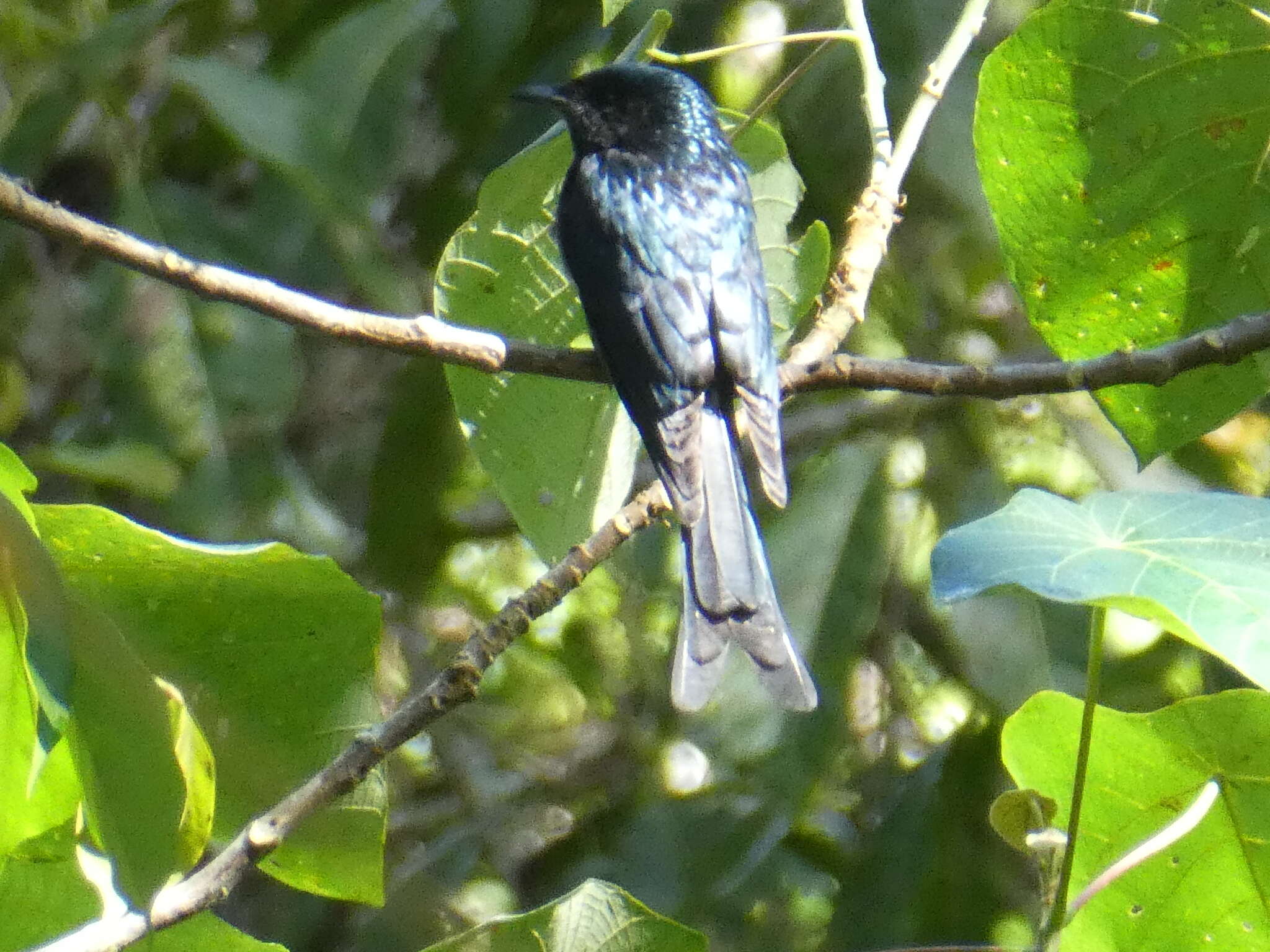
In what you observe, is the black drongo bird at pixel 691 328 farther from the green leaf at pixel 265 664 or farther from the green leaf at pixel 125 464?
the green leaf at pixel 125 464

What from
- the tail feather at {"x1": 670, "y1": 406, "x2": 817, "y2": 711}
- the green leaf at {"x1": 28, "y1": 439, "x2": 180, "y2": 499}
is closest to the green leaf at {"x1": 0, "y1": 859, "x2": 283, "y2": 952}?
the tail feather at {"x1": 670, "y1": 406, "x2": 817, "y2": 711}

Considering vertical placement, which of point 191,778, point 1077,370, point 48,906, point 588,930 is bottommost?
point 588,930

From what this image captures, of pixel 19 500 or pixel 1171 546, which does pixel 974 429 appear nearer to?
pixel 1171 546

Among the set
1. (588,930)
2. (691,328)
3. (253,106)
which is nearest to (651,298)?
(691,328)

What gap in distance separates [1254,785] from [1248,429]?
1.74 meters

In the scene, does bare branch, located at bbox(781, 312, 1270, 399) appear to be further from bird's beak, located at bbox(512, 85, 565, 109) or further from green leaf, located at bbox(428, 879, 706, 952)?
bird's beak, located at bbox(512, 85, 565, 109)

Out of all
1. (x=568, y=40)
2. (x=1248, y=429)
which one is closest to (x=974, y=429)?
(x=1248, y=429)

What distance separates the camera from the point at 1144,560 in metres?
1.53

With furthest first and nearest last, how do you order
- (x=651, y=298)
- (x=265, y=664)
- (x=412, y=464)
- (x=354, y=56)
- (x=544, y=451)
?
1. (x=412, y=464)
2. (x=354, y=56)
3. (x=651, y=298)
4. (x=544, y=451)
5. (x=265, y=664)

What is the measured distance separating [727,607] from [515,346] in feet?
1.53

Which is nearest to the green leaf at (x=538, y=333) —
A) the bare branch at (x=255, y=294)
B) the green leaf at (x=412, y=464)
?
the bare branch at (x=255, y=294)

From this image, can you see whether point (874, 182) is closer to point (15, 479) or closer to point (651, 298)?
point (651, 298)

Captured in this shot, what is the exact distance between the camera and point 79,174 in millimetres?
3561

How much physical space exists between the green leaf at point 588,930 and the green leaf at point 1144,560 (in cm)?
A: 60
